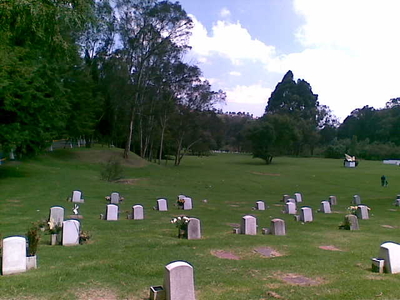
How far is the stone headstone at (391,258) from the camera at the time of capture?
7.83m

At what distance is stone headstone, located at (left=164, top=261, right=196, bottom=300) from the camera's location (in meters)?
5.91

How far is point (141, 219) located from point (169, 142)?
5253 centimetres

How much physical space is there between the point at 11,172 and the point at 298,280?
26.1 m

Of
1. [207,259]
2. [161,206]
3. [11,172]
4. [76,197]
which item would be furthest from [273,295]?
[11,172]

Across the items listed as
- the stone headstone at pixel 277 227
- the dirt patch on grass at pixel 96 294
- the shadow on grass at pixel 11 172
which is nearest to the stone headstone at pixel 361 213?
the stone headstone at pixel 277 227

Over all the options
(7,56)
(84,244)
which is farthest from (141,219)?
(7,56)

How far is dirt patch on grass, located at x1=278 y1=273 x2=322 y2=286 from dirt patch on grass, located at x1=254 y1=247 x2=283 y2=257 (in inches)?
72.3

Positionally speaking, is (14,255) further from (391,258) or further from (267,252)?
(391,258)

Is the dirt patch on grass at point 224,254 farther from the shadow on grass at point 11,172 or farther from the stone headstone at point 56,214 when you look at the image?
the shadow on grass at point 11,172

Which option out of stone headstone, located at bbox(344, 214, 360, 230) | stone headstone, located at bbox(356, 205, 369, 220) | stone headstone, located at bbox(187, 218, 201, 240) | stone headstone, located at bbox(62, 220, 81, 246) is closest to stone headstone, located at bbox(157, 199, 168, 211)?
stone headstone, located at bbox(187, 218, 201, 240)

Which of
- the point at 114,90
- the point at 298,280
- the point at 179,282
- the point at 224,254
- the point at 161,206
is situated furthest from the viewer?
the point at 114,90

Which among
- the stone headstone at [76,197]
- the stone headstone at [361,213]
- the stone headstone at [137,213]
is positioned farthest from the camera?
the stone headstone at [76,197]

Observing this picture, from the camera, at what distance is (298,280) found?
7336 mm

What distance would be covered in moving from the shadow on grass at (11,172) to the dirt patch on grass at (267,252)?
71.4ft
